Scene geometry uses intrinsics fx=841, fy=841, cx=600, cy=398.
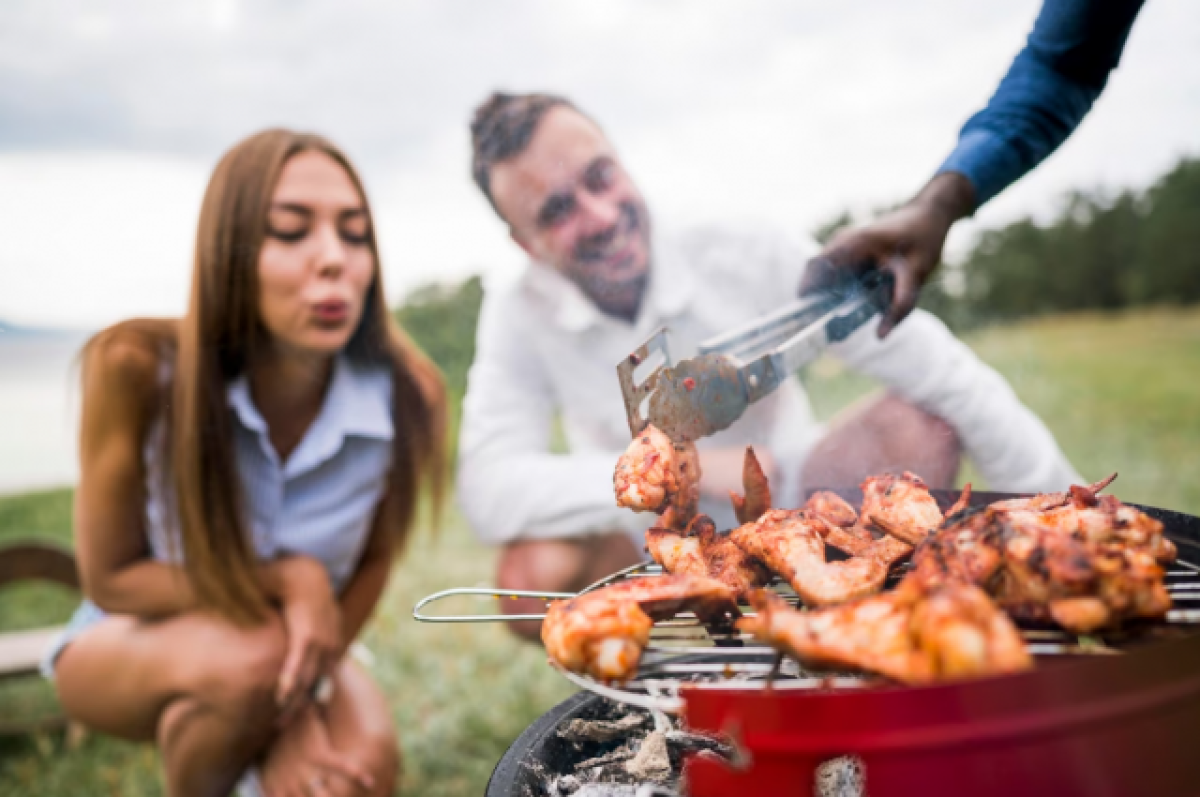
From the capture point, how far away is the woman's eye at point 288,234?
9.49 ft

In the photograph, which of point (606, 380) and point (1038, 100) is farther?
point (606, 380)

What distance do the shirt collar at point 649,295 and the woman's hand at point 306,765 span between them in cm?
180

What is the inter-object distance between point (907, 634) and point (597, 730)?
0.85 m

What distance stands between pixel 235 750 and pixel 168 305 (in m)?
1.59

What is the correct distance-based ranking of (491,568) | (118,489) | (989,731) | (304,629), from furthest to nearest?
(491,568) < (304,629) < (118,489) < (989,731)

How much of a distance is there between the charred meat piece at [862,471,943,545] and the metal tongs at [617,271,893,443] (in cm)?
33

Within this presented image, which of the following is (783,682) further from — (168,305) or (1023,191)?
(1023,191)

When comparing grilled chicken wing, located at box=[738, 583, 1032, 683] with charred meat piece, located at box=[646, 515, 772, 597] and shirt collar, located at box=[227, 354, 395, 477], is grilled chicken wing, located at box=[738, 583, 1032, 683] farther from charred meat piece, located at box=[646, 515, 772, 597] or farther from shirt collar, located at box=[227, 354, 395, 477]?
shirt collar, located at box=[227, 354, 395, 477]

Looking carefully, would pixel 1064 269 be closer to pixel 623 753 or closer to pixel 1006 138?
pixel 1006 138

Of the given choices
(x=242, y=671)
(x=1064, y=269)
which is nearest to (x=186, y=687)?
(x=242, y=671)

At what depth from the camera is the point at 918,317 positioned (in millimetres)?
2938

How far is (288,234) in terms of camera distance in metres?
2.92

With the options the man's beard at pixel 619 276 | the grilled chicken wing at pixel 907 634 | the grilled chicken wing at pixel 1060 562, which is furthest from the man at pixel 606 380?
the grilled chicken wing at pixel 907 634

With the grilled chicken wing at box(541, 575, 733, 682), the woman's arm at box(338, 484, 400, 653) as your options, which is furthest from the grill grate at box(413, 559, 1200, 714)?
the woman's arm at box(338, 484, 400, 653)
